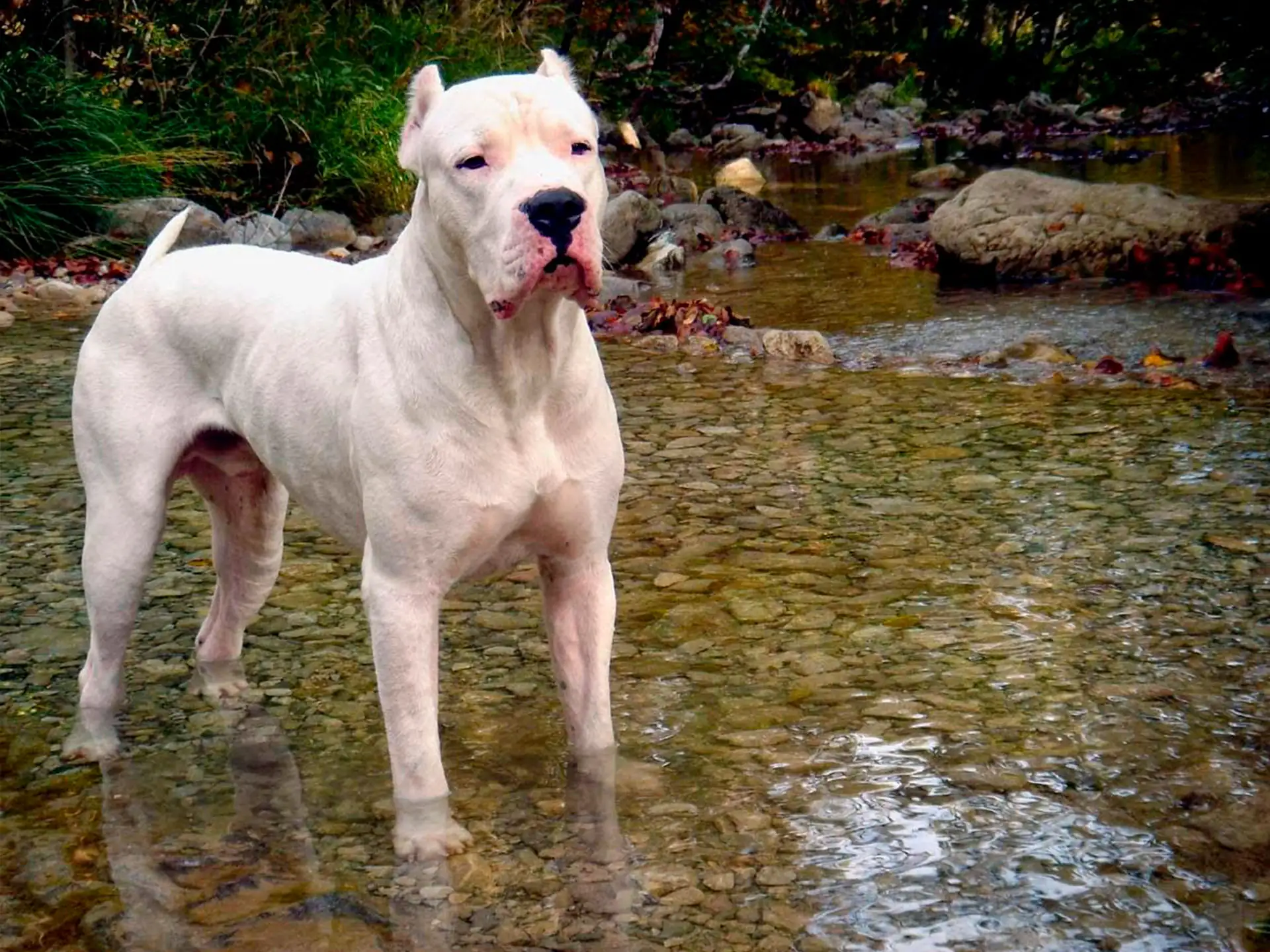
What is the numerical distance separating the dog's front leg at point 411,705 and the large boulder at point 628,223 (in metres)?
9.61

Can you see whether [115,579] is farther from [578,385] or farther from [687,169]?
[687,169]

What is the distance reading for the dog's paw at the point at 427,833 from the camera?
363 cm

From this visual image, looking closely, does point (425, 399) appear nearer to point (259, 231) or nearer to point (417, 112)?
point (417, 112)

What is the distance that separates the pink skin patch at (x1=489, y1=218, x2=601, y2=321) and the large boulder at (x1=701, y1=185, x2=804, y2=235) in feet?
38.1

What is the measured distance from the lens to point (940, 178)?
19.2 metres

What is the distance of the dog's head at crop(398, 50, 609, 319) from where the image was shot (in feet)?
10.6

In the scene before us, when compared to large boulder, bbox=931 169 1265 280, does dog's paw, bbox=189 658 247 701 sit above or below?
below

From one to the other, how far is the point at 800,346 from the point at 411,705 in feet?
19.0

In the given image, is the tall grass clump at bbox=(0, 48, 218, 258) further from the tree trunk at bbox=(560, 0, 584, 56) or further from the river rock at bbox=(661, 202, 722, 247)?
the tree trunk at bbox=(560, 0, 584, 56)

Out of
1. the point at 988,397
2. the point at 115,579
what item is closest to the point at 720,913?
the point at 115,579

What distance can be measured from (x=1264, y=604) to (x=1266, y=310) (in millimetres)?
5421

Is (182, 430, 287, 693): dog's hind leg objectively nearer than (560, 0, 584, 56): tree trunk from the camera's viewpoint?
Yes

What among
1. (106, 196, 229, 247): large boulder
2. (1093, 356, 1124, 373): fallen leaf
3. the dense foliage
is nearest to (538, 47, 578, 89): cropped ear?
(1093, 356, 1124, 373): fallen leaf

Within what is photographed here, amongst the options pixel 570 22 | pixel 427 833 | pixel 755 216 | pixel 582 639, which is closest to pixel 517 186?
pixel 582 639
